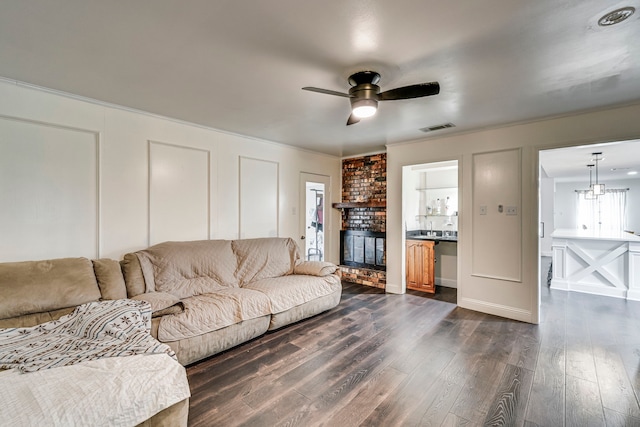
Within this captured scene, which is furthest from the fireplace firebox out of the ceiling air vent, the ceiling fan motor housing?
the ceiling fan motor housing

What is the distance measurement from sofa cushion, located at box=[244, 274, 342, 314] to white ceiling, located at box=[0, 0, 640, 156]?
6.63 ft

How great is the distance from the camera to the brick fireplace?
5.13 meters

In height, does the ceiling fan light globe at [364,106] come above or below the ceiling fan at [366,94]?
below

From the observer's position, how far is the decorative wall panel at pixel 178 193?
10.7 feet

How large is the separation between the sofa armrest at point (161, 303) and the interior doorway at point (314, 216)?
2687 millimetres

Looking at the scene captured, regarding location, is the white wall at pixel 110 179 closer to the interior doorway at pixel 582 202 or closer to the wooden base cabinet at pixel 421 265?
the wooden base cabinet at pixel 421 265

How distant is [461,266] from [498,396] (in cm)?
218

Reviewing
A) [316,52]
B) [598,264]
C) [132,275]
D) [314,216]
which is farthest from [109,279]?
[598,264]

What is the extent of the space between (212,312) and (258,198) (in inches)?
81.9

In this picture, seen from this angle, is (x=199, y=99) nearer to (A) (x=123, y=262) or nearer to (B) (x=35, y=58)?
(B) (x=35, y=58)

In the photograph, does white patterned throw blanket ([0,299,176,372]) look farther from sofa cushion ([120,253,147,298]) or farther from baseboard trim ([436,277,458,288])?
baseboard trim ([436,277,458,288])

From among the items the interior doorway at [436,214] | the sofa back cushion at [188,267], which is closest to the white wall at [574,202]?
the interior doorway at [436,214]

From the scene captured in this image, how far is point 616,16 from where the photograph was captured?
1.58 meters

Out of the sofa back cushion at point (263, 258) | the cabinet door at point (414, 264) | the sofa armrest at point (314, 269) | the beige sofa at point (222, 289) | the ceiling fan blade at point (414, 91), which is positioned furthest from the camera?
the cabinet door at point (414, 264)
